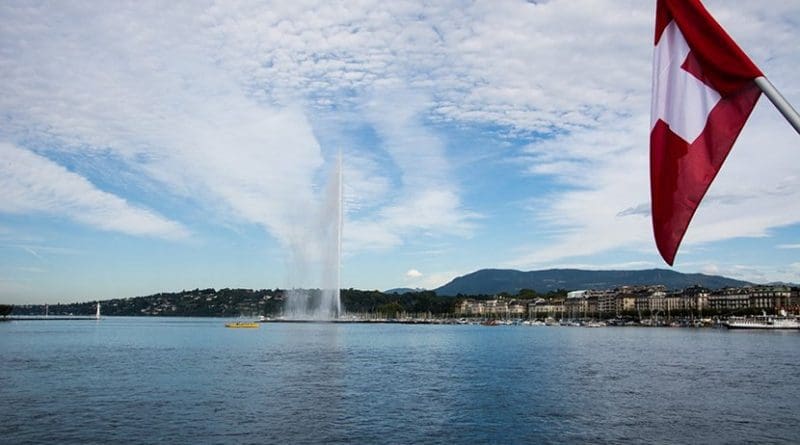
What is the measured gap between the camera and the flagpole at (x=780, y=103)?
5184 millimetres

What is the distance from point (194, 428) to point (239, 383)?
12511 mm

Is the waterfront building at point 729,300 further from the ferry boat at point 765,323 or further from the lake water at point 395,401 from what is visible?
the lake water at point 395,401

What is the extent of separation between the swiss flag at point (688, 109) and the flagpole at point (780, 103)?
0.90 feet

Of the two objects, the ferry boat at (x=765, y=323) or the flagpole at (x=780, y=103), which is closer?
the flagpole at (x=780, y=103)

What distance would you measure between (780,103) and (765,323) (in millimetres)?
152176

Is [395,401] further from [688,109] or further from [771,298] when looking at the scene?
[771,298]

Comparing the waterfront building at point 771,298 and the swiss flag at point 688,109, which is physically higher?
the swiss flag at point 688,109

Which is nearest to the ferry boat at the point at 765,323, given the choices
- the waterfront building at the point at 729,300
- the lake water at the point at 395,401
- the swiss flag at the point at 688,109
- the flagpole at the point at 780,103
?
the waterfront building at the point at 729,300

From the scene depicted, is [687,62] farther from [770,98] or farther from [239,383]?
[239,383]

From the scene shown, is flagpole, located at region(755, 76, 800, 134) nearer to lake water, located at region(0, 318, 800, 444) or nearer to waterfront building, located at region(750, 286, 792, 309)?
lake water, located at region(0, 318, 800, 444)

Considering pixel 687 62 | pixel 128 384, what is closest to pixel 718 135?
pixel 687 62

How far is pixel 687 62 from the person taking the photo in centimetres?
629

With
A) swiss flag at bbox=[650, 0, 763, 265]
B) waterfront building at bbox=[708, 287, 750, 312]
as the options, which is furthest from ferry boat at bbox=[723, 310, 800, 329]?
swiss flag at bbox=[650, 0, 763, 265]

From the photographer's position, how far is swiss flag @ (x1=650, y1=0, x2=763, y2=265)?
19.5 feet
